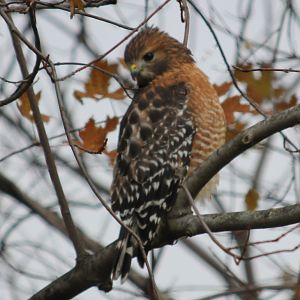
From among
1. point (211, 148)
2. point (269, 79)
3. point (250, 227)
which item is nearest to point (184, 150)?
point (211, 148)

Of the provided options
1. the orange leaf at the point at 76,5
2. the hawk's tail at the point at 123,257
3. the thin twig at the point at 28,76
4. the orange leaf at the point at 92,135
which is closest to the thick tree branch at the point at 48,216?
the orange leaf at the point at 92,135

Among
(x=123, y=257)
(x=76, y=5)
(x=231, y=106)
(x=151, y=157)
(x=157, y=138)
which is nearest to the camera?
(x=76, y=5)

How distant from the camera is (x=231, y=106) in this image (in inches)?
239

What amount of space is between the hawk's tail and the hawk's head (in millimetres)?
1547

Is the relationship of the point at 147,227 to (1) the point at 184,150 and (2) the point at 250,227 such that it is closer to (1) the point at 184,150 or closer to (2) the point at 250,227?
(1) the point at 184,150

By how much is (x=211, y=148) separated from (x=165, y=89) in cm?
58

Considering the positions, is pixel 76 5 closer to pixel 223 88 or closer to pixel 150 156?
pixel 150 156

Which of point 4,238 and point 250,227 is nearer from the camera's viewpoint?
point 250,227

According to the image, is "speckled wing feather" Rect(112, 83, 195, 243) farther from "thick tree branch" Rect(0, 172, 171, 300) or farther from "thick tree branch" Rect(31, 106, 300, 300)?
"thick tree branch" Rect(0, 172, 171, 300)

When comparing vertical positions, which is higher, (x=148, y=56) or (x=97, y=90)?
(x=148, y=56)

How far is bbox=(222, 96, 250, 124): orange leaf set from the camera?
598 cm

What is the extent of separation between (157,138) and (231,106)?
716 mm

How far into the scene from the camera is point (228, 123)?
20.3 ft

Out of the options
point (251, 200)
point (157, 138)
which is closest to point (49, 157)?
point (157, 138)
